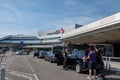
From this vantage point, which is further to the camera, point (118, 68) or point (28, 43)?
point (28, 43)

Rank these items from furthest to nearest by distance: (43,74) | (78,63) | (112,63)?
1. (112,63)
2. (78,63)
3. (43,74)

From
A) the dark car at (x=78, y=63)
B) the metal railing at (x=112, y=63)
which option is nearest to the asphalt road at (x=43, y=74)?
the dark car at (x=78, y=63)

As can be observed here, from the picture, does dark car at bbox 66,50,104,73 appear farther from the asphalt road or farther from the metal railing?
the metal railing

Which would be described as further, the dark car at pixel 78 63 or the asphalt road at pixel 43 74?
the dark car at pixel 78 63

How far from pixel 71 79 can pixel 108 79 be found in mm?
2205

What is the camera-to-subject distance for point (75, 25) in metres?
88.9

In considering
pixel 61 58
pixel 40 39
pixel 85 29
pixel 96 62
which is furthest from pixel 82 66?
pixel 40 39

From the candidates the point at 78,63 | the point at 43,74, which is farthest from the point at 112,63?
the point at 43,74

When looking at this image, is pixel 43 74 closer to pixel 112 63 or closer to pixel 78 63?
pixel 78 63

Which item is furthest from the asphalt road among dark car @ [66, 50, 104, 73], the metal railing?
the metal railing

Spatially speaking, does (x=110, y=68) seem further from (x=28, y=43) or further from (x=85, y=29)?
(x=28, y=43)

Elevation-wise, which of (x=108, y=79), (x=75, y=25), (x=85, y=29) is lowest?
(x=108, y=79)

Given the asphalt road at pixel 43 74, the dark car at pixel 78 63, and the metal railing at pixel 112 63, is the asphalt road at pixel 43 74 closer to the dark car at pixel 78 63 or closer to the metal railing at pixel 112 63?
the dark car at pixel 78 63

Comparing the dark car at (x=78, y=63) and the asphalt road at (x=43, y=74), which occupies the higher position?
the dark car at (x=78, y=63)
